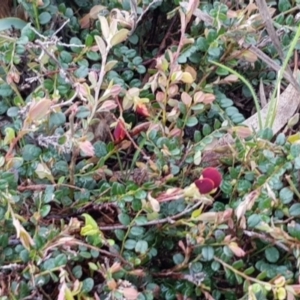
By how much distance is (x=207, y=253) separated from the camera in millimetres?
1009

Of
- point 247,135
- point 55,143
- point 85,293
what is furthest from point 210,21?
point 85,293

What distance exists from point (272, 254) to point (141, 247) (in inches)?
8.1

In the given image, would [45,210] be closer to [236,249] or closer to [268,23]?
[236,249]

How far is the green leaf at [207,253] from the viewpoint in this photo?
3.31 feet

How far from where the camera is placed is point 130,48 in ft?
4.44

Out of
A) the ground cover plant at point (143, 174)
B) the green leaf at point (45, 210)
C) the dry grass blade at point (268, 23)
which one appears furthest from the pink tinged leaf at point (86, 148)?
the dry grass blade at point (268, 23)

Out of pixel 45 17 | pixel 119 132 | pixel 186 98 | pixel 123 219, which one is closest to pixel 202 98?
pixel 186 98

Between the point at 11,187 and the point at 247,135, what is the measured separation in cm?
41

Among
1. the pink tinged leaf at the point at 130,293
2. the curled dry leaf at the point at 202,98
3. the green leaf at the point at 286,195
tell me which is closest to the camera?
the pink tinged leaf at the point at 130,293

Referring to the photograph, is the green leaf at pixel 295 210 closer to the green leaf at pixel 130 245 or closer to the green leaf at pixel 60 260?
the green leaf at pixel 130 245

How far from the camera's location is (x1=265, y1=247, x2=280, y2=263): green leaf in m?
1.02

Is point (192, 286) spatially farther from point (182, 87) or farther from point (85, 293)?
point (182, 87)

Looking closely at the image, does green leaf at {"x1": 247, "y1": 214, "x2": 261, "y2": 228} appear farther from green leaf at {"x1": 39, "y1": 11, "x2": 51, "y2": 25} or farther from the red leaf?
green leaf at {"x1": 39, "y1": 11, "x2": 51, "y2": 25}

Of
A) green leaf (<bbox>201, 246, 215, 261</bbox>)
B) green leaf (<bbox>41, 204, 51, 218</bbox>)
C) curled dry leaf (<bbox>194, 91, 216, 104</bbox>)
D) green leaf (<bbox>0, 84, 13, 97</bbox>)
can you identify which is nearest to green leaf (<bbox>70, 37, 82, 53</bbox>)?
green leaf (<bbox>0, 84, 13, 97</bbox>)
